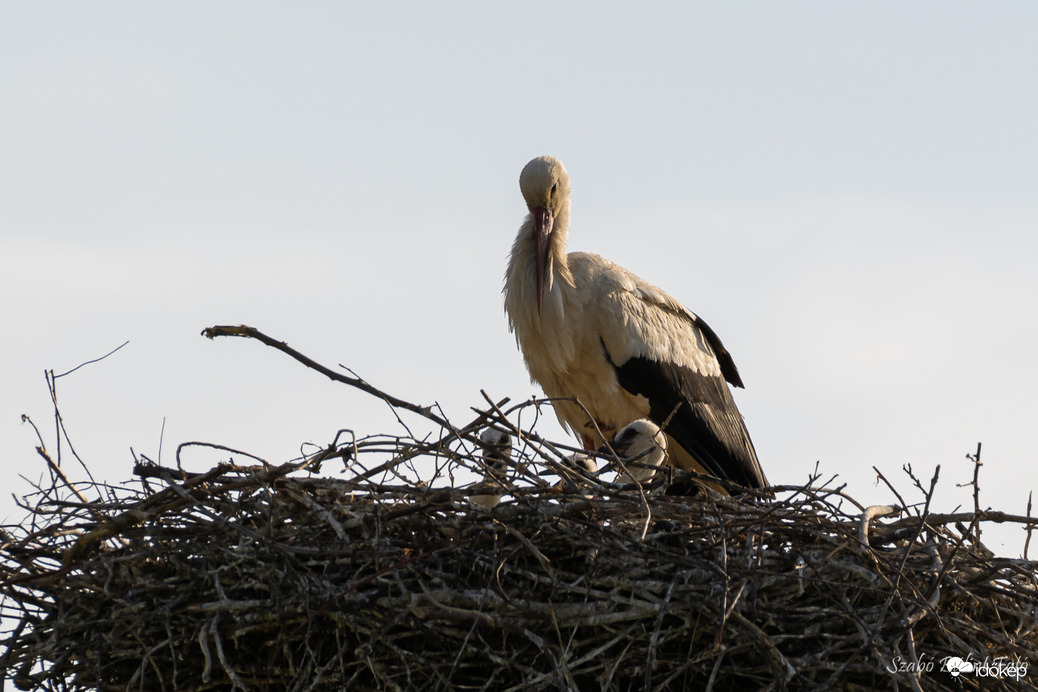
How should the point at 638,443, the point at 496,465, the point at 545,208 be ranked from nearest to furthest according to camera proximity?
the point at 496,465 → the point at 638,443 → the point at 545,208

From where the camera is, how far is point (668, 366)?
212 inches

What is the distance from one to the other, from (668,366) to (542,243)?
28.2 inches

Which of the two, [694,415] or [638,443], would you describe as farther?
[694,415]

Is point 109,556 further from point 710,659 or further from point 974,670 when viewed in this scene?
point 974,670

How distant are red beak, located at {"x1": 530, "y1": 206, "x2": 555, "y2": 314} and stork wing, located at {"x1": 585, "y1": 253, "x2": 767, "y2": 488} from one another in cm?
20

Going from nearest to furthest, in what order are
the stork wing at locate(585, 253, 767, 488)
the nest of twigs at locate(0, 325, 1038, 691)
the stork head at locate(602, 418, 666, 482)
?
the nest of twigs at locate(0, 325, 1038, 691)
the stork head at locate(602, 418, 666, 482)
the stork wing at locate(585, 253, 767, 488)

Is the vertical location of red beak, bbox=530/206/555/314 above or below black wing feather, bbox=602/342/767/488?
above

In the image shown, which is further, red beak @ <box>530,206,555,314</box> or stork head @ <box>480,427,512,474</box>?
red beak @ <box>530,206,555,314</box>

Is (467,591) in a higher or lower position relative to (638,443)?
lower

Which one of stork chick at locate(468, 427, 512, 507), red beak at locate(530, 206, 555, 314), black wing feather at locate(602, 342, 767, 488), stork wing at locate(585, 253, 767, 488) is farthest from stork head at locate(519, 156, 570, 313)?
stork chick at locate(468, 427, 512, 507)

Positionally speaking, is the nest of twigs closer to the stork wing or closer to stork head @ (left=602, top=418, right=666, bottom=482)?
stork head @ (left=602, top=418, right=666, bottom=482)

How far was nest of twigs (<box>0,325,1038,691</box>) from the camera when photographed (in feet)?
10.3

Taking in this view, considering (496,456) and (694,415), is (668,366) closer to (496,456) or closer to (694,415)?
(694,415)

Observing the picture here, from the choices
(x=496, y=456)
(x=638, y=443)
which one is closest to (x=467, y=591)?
(x=496, y=456)
